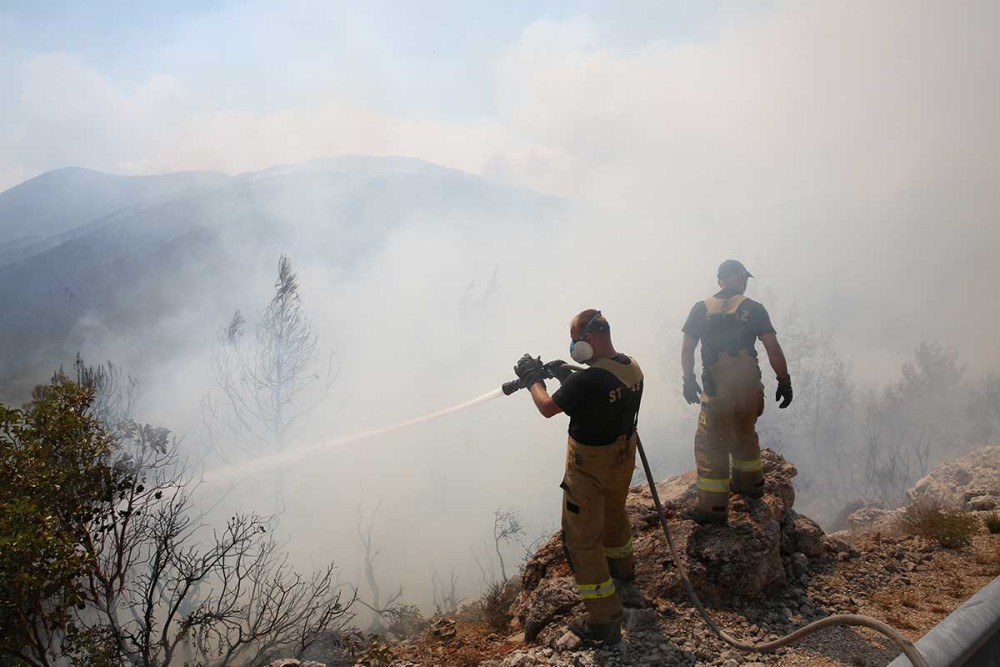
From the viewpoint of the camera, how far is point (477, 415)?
3316 centimetres

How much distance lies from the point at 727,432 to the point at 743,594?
100cm

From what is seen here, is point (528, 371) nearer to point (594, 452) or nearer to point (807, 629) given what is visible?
point (594, 452)

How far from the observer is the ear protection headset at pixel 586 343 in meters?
3.08

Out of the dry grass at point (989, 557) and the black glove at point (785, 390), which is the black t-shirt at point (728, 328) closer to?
the black glove at point (785, 390)

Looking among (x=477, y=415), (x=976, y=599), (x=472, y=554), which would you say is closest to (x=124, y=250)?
(x=477, y=415)

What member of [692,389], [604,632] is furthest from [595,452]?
[692,389]

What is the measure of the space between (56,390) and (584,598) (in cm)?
327

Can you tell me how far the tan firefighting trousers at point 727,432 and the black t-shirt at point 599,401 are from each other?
41.5 inches

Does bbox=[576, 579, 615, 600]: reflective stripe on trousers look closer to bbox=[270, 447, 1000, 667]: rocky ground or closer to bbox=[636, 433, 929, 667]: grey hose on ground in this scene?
bbox=[270, 447, 1000, 667]: rocky ground

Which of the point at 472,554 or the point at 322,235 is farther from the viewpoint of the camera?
the point at 322,235

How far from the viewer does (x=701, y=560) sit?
12.0 feet

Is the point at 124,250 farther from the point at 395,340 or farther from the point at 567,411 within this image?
the point at 567,411

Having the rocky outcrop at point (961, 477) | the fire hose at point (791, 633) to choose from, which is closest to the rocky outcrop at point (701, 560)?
the fire hose at point (791, 633)

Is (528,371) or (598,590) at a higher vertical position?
(528,371)
